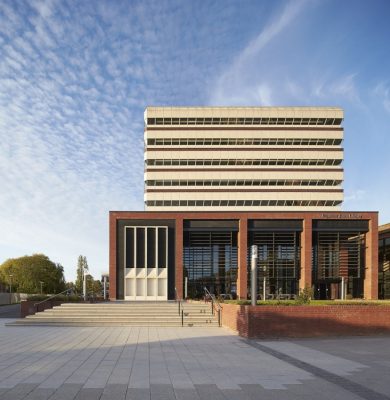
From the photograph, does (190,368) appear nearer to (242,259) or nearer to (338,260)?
(242,259)

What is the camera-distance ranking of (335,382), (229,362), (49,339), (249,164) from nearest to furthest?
(335,382), (229,362), (49,339), (249,164)

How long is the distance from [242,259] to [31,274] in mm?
65732

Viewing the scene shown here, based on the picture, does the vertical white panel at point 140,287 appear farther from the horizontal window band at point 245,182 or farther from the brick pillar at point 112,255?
the horizontal window band at point 245,182

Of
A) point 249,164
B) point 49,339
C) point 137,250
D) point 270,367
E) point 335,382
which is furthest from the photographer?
point 249,164

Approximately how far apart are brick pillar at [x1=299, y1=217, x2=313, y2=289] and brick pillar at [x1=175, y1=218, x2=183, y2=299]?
12237 millimetres

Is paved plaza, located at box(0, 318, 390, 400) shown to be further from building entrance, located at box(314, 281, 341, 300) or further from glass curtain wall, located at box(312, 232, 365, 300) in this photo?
building entrance, located at box(314, 281, 341, 300)

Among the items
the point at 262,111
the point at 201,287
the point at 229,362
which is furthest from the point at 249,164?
the point at 229,362

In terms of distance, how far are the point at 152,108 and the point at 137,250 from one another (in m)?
26.2

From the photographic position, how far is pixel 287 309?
61.9 feet

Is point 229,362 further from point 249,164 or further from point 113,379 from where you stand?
point 249,164

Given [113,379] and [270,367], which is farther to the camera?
[270,367]

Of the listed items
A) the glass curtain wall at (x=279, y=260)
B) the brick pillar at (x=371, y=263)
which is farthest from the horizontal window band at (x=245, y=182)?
the brick pillar at (x=371, y=263)

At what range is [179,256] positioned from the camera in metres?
43.6

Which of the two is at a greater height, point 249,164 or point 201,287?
point 249,164
